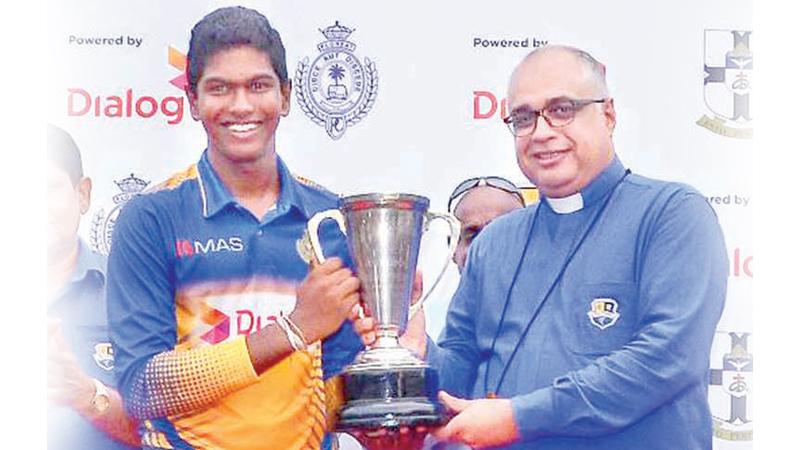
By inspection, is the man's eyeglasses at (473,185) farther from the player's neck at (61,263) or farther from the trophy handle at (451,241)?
the player's neck at (61,263)

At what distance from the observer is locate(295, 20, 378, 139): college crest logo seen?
2.75 metres

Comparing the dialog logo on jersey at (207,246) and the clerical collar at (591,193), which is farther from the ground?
the clerical collar at (591,193)

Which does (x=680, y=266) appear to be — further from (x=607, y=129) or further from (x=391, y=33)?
(x=391, y=33)

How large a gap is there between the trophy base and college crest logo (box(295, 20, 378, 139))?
55 cm

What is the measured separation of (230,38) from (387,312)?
689 mm

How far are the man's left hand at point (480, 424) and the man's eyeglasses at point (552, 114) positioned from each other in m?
0.59

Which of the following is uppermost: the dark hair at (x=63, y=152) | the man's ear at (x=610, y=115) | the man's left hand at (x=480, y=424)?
the man's ear at (x=610, y=115)

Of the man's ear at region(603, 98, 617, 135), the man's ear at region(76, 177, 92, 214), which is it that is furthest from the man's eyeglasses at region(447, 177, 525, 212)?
the man's ear at region(76, 177, 92, 214)

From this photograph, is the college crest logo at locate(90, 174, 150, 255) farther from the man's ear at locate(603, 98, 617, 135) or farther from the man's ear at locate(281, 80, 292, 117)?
the man's ear at locate(603, 98, 617, 135)

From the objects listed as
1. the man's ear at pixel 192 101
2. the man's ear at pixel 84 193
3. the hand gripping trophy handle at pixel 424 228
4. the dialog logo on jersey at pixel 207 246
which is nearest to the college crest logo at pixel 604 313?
the hand gripping trophy handle at pixel 424 228

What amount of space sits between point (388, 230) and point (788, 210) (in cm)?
92

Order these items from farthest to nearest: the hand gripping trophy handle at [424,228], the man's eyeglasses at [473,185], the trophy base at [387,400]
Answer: the man's eyeglasses at [473,185], the hand gripping trophy handle at [424,228], the trophy base at [387,400]

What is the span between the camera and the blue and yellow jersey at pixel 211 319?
2646 millimetres

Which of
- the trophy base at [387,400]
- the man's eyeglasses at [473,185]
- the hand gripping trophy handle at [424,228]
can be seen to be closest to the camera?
the trophy base at [387,400]
